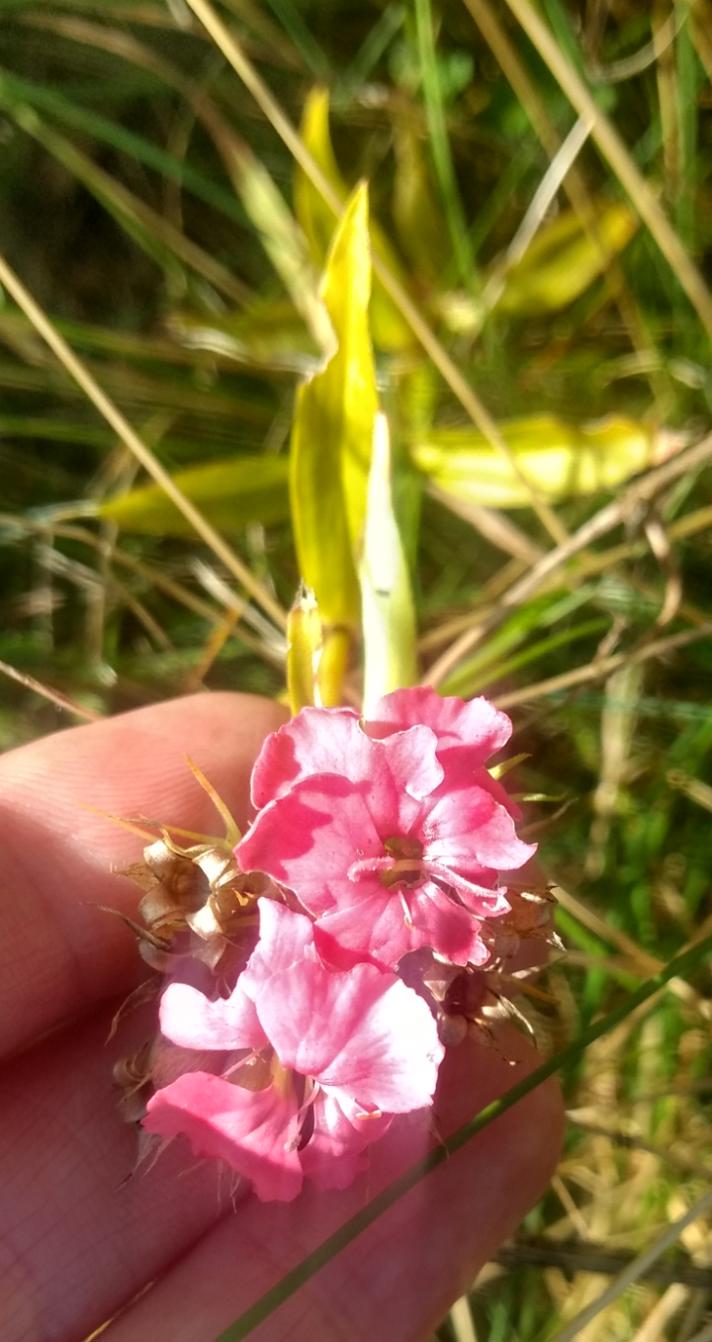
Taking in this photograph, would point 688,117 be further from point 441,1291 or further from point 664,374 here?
point 441,1291

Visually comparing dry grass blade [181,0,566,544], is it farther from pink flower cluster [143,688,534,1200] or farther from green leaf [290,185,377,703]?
pink flower cluster [143,688,534,1200]

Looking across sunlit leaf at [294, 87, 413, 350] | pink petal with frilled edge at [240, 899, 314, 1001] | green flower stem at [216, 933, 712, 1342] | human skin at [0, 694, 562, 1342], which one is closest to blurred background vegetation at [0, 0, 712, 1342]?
sunlit leaf at [294, 87, 413, 350]

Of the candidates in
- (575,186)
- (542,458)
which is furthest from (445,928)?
(575,186)

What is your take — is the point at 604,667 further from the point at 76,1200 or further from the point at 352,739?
the point at 76,1200

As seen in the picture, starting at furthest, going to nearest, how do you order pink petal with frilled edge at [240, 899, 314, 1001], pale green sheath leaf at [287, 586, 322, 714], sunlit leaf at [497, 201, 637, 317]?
1. sunlit leaf at [497, 201, 637, 317]
2. pale green sheath leaf at [287, 586, 322, 714]
3. pink petal with frilled edge at [240, 899, 314, 1001]

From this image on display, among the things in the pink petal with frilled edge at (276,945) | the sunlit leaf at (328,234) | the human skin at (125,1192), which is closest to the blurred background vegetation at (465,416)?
the sunlit leaf at (328,234)

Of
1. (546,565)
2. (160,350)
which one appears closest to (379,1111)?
(546,565)

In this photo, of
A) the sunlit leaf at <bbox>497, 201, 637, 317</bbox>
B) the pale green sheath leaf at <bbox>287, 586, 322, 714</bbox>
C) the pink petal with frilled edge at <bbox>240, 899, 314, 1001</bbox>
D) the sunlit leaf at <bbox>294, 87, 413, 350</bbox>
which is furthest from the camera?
the sunlit leaf at <bbox>497, 201, 637, 317</bbox>
